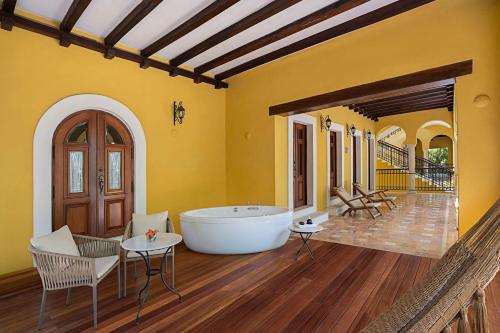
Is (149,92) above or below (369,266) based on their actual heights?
above

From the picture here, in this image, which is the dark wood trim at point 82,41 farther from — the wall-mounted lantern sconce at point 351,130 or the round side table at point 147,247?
the wall-mounted lantern sconce at point 351,130

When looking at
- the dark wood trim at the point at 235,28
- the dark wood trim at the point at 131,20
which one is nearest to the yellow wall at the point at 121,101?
A: the dark wood trim at the point at 131,20

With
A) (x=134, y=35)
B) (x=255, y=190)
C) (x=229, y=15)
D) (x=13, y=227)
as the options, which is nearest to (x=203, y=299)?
(x=13, y=227)

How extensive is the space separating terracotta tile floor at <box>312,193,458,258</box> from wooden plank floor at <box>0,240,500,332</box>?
0.56m

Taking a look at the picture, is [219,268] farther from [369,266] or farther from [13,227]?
[13,227]

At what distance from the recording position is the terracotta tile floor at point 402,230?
13.9ft

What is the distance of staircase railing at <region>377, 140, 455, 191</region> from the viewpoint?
11008mm

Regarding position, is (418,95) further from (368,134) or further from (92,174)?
(92,174)

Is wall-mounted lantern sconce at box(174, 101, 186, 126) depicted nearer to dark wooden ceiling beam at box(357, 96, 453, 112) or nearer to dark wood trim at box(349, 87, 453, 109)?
dark wood trim at box(349, 87, 453, 109)

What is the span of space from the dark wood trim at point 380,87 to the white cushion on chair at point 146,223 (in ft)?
9.53

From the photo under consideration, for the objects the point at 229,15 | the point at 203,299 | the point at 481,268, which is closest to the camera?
the point at 481,268

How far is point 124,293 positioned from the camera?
285cm

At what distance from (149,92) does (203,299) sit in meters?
3.48

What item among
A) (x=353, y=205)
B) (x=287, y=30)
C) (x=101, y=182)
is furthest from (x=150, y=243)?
(x=353, y=205)
